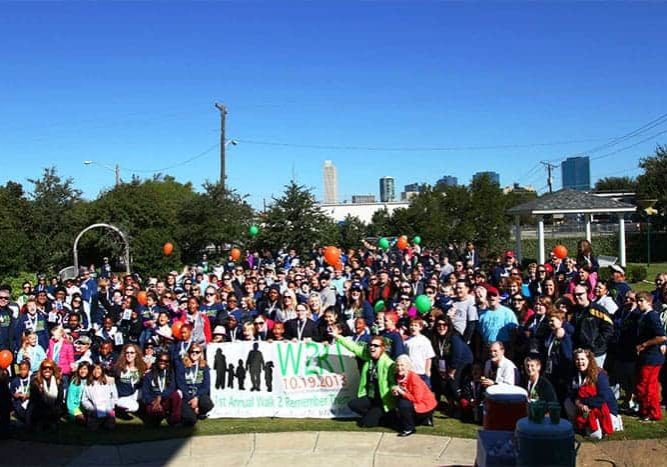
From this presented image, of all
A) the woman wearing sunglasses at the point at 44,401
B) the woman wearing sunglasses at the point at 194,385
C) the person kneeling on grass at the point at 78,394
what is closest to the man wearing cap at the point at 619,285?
the woman wearing sunglasses at the point at 194,385

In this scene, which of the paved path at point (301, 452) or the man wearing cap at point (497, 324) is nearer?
the paved path at point (301, 452)

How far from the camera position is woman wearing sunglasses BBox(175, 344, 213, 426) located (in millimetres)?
8617

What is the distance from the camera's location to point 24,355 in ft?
31.8

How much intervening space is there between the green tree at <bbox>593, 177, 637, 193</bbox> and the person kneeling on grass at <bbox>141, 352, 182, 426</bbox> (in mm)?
108021

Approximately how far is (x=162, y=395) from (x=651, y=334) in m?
6.11

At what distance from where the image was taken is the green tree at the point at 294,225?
85.7 ft

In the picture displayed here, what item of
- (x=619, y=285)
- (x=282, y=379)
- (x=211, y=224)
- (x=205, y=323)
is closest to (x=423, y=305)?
(x=282, y=379)

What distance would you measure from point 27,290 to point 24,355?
16.1ft

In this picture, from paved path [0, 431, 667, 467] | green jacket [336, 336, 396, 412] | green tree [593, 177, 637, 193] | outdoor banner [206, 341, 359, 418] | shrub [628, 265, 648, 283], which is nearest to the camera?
paved path [0, 431, 667, 467]

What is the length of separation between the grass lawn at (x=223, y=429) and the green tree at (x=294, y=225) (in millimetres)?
A: 17265

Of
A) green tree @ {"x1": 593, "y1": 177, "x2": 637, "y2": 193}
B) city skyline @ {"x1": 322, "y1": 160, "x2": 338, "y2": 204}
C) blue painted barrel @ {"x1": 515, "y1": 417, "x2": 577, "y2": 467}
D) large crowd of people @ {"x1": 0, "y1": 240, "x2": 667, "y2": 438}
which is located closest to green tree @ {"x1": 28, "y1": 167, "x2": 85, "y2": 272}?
large crowd of people @ {"x1": 0, "y1": 240, "x2": 667, "y2": 438}

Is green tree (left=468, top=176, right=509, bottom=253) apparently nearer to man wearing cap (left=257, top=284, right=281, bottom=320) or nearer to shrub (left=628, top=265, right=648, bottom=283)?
shrub (left=628, top=265, right=648, bottom=283)

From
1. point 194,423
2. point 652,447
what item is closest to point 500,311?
point 652,447

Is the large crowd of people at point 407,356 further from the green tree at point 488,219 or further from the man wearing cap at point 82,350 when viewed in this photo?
the green tree at point 488,219
